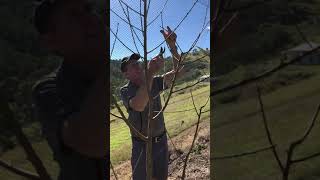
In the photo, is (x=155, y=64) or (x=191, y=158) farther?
(x=191, y=158)

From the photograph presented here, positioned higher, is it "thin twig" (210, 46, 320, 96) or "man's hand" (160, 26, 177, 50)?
"man's hand" (160, 26, 177, 50)

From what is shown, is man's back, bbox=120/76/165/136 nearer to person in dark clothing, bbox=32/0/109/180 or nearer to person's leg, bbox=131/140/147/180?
person's leg, bbox=131/140/147/180

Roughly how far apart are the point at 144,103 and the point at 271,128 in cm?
67

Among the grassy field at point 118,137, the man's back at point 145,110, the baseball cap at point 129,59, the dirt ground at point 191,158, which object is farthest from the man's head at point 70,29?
the dirt ground at point 191,158

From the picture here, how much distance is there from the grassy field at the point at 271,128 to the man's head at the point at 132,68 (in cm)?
43

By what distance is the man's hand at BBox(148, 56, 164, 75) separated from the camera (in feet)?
6.32

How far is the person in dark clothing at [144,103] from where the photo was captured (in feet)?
6.39

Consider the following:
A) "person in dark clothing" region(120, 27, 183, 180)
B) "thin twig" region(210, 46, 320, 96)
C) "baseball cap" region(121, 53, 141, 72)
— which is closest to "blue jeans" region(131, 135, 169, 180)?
"person in dark clothing" region(120, 27, 183, 180)

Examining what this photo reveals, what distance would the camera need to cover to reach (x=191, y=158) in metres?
2.60

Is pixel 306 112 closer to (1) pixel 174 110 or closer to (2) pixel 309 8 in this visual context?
(2) pixel 309 8

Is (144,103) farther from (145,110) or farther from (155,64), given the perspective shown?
(155,64)

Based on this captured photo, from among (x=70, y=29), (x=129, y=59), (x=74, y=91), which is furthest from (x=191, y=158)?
(x=70, y=29)

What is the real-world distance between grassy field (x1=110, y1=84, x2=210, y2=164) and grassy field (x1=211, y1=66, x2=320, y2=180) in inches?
8.7

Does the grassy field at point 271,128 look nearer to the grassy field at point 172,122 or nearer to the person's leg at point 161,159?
the grassy field at point 172,122
